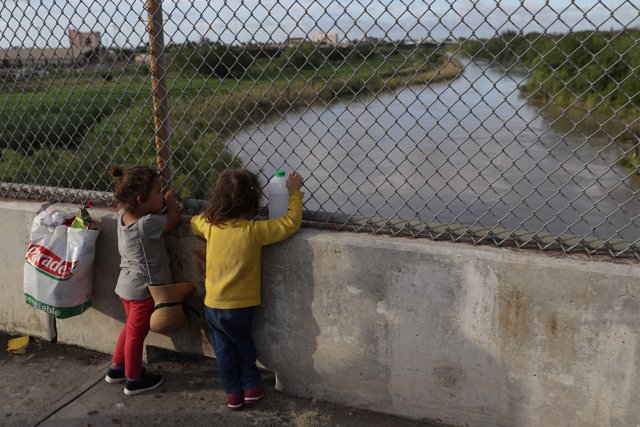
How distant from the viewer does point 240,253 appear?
2951 millimetres

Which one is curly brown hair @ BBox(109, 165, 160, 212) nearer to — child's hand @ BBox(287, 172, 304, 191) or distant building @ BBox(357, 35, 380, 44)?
child's hand @ BBox(287, 172, 304, 191)

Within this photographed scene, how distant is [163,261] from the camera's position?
3.32m

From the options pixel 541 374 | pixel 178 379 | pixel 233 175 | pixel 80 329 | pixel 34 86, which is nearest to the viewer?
pixel 541 374

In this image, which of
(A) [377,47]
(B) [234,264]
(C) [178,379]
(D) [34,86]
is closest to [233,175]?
(B) [234,264]

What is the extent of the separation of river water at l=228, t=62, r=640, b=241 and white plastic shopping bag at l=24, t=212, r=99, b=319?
3.64 ft

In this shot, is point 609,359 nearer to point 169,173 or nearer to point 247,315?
point 247,315

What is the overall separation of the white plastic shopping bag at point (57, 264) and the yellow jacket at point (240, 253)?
2.89ft

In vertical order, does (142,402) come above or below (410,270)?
below

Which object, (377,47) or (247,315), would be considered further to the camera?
(247,315)

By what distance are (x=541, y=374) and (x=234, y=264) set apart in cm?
155

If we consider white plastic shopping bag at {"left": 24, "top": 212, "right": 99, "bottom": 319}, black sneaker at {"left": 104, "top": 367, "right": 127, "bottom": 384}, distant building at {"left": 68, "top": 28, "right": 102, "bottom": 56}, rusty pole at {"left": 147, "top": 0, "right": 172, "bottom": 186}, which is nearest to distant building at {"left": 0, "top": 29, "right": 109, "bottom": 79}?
distant building at {"left": 68, "top": 28, "right": 102, "bottom": 56}

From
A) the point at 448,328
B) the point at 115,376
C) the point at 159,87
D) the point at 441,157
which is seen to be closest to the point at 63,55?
the point at 159,87

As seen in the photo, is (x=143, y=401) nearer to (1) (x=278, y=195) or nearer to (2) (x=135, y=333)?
(2) (x=135, y=333)

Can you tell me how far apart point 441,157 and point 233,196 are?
20.6ft
